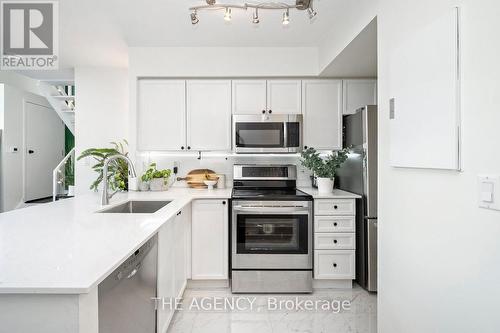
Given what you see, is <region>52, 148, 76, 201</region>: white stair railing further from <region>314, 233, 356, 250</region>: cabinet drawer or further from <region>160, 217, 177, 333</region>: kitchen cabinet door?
<region>314, 233, 356, 250</region>: cabinet drawer

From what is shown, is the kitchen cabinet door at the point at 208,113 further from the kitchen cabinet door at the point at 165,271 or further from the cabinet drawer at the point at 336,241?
the cabinet drawer at the point at 336,241

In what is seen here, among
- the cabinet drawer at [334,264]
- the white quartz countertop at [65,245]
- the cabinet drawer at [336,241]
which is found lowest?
the cabinet drawer at [334,264]

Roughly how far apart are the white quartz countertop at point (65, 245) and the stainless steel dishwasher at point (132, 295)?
0.09 metres

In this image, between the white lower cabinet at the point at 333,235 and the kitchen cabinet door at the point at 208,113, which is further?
the kitchen cabinet door at the point at 208,113

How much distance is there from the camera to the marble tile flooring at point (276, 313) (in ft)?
7.32

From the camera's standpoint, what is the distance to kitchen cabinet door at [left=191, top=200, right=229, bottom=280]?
2.81 meters

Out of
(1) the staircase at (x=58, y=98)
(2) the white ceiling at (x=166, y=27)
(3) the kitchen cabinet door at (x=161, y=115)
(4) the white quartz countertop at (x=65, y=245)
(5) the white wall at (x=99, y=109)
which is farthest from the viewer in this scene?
(1) the staircase at (x=58, y=98)

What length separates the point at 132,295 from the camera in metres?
1.30

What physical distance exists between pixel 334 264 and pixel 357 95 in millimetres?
1873

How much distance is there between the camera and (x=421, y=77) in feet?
4.32

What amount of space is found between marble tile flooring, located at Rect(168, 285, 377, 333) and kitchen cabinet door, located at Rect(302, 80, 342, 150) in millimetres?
1593

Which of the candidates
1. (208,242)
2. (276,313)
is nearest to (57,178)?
(208,242)

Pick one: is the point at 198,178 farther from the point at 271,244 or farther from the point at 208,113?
the point at 271,244

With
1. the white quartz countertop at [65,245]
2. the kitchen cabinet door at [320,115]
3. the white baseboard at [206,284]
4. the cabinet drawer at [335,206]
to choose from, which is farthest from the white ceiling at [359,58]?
the white baseboard at [206,284]
